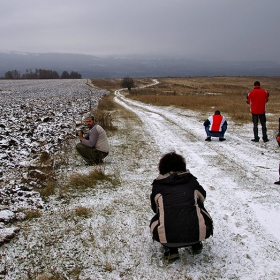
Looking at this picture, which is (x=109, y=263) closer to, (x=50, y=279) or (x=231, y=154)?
(x=50, y=279)

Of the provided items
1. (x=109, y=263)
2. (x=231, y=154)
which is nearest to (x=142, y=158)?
(x=231, y=154)

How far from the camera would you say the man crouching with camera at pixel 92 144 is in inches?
283

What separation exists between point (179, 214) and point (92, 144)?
4.55m

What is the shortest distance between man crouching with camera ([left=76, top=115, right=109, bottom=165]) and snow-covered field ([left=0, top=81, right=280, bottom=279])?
372 millimetres

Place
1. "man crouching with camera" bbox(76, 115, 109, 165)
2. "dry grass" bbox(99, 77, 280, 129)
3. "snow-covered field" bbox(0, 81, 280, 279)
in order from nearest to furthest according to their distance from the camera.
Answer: "snow-covered field" bbox(0, 81, 280, 279), "man crouching with camera" bbox(76, 115, 109, 165), "dry grass" bbox(99, 77, 280, 129)

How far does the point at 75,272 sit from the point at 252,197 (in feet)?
12.4

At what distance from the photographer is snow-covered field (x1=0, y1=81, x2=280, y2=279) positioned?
3.28m

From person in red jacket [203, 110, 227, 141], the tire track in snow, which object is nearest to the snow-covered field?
the tire track in snow

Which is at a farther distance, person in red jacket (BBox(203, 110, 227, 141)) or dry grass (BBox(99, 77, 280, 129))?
dry grass (BBox(99, 77, 280, 129))

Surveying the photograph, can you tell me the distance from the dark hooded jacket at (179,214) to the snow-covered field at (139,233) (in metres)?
0.51

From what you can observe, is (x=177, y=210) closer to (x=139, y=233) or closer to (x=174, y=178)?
(x=174, y=178)

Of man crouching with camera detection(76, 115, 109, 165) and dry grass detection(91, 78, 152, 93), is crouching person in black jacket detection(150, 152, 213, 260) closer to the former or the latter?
man crouching with camera detection(76, 115, 109, 165)

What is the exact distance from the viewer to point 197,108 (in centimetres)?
2148

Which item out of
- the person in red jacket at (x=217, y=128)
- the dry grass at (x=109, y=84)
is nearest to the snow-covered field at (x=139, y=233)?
the person in red jacket at (x=217, y=128)
